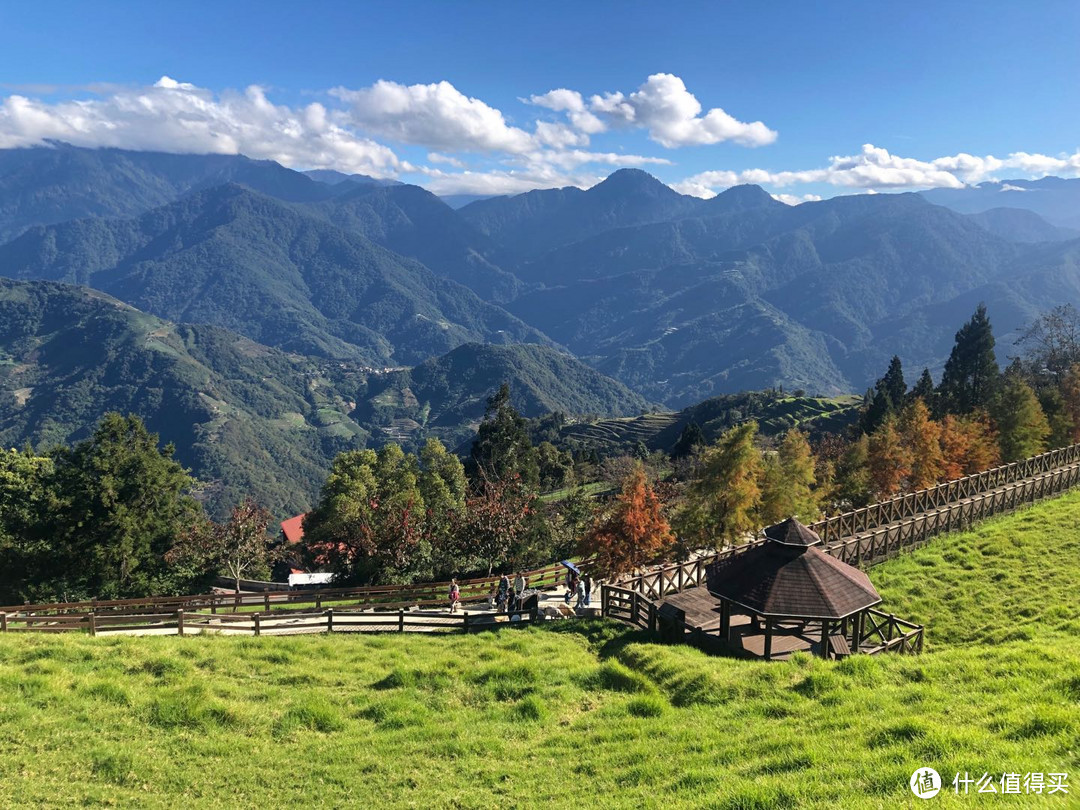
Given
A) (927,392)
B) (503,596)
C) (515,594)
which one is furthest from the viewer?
(927,392)

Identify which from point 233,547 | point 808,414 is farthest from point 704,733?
point 808,414

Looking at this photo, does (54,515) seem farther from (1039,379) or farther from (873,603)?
(1039,379)

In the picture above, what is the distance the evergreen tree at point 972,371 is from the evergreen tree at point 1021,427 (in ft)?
60.9

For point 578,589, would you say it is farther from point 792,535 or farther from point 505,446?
point 505,446

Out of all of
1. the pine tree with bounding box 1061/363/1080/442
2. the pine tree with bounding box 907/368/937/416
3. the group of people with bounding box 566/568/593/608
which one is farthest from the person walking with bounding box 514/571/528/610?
the pine tree with bounding box 907/368/937/416

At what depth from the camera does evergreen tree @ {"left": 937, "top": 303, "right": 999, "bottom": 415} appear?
192 feet

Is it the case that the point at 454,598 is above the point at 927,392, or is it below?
below

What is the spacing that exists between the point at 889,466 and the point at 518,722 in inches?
1199

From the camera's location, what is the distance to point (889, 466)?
34.8 meters

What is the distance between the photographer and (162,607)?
24953 mm

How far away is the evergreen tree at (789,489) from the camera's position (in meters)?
29.7

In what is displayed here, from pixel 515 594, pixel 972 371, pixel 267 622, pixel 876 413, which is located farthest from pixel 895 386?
pixel 267 622

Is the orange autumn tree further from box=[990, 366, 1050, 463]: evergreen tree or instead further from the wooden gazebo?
box=[990, 366, 1050, 463]: evergreen tree

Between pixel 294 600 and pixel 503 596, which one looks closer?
pixel 503 596
